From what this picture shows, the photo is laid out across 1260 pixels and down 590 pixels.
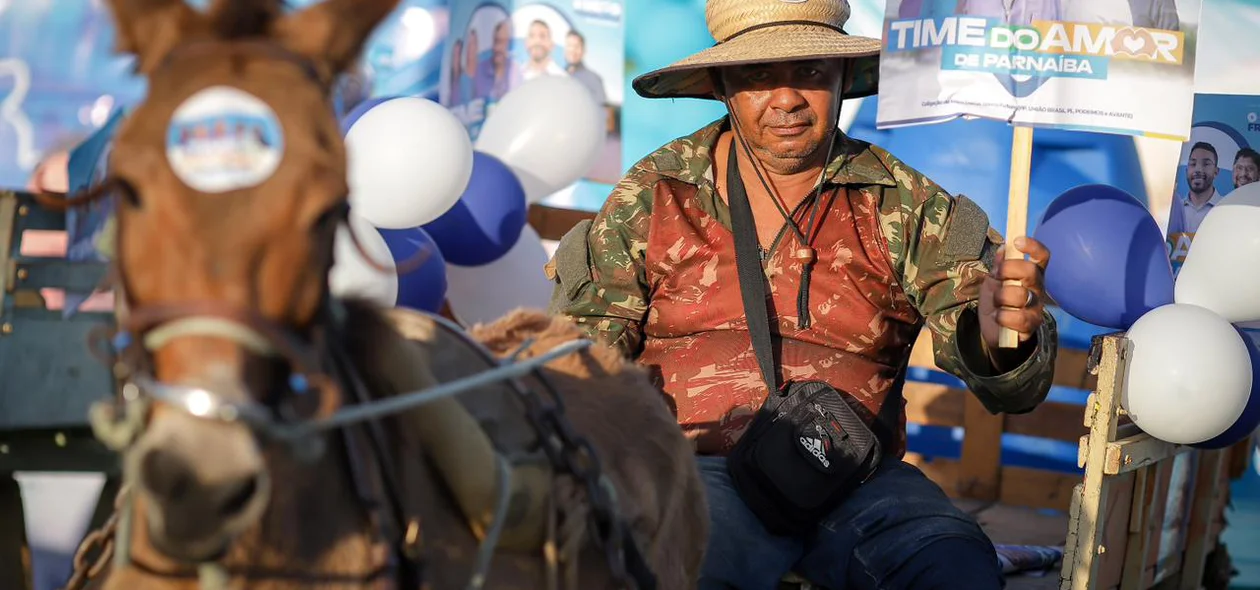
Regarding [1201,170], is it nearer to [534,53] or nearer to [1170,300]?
[1170,300]

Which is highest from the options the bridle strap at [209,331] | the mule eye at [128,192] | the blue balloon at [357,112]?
the mule eye at [128,192]

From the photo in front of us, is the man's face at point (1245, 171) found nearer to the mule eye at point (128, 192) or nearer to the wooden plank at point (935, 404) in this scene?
the wooden plank at point (935, 404)

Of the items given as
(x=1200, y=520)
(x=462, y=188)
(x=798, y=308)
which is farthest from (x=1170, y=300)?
(x=462, y=188)

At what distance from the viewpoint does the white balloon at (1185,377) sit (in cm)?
352

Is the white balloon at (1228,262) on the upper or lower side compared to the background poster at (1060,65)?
lower

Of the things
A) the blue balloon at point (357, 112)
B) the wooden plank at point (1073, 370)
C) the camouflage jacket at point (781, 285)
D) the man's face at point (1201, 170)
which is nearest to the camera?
the camouflage jacket at point (781, 285)

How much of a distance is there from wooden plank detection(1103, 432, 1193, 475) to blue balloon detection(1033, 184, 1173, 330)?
0.44 m

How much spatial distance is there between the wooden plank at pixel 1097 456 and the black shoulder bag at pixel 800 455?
670 millimetres

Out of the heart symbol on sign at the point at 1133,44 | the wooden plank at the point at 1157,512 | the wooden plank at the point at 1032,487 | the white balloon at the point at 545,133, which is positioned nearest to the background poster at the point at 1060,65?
the heart symbol on sign at the point at 1133,44

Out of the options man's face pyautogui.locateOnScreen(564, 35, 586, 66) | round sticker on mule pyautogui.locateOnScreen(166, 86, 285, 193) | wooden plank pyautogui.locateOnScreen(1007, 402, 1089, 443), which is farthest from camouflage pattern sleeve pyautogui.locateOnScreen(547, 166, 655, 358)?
man's face pyautogui.locateOnScreen(564, 35, 586, 66)

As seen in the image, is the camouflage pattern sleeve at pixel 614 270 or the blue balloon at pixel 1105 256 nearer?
the camouflage pattern sleeve at pixel 614 270

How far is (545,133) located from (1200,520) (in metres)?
3.18

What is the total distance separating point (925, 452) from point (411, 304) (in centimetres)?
320

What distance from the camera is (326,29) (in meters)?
1.44
